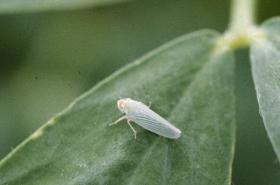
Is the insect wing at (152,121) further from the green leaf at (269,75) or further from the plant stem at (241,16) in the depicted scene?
the plant stem at (241,16)

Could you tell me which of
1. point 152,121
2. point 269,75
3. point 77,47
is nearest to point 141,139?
point 152,121

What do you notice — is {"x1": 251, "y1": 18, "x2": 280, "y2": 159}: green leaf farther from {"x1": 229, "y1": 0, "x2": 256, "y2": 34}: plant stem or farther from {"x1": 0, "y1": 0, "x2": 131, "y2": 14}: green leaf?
{"x1": 0, "y1": 0, "x2": 131, "y2": 14}: green leaf

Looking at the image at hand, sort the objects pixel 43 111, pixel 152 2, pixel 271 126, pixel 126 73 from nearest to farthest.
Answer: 1. pixel 271 126
2. pixel 126 73
3. pixel 43 111
4. pixel 152 2

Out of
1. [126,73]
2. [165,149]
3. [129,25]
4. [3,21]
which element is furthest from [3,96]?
[165,149]

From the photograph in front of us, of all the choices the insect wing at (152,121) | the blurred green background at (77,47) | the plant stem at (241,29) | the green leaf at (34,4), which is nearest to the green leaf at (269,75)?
the plant stem at (241,29)

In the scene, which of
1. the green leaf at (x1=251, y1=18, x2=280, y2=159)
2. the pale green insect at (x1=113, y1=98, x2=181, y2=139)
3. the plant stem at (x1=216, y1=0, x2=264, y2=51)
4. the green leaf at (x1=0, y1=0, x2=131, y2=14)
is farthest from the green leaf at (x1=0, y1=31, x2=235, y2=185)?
the green leaf at (x1=0, y1=0, x2=131, y2=14)

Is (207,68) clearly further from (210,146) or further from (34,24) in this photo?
(34,24)
